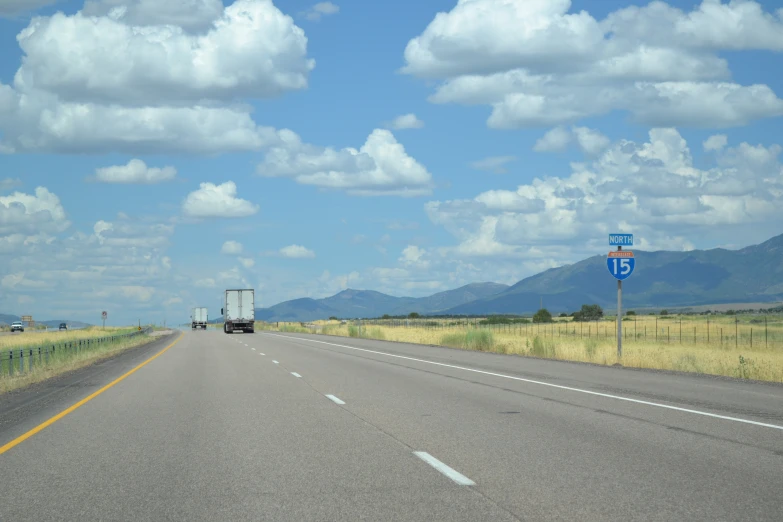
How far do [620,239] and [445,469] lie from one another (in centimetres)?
2043

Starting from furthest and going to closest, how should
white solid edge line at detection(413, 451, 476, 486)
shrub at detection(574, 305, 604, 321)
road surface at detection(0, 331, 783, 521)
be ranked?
shrub at detection(574, 305, 604, 321)
white solid edge line at detection(413, 451, 476, 486)
road surface at detection(0, 331, 783, 521)

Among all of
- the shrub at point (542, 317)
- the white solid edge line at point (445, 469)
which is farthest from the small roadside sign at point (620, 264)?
the shrub at point (542, 317)

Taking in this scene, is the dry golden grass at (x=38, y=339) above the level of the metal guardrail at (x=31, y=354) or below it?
below

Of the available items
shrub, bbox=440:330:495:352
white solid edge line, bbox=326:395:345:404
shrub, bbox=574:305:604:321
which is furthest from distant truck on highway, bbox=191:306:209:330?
white solid edge line, bbox=326:395:345:404

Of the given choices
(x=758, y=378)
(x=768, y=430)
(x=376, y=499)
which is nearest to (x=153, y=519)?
(x=376, y=499)

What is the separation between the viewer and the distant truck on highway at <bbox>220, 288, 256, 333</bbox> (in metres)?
76.8

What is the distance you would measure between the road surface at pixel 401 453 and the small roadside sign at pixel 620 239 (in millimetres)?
9767

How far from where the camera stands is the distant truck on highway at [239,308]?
252ft

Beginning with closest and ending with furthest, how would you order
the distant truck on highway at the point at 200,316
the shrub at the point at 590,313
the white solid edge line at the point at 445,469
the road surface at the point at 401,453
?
1. the road surface at the point at 401,453
2. the white solid edge line at the point at 445,469
3. the distant truck on highway at the point at 200,316
4. the shrub at the point at 590,313

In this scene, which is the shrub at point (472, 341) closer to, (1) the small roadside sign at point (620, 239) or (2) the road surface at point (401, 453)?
(1) the small roadside sign at point (620, 239)

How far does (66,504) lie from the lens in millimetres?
7250

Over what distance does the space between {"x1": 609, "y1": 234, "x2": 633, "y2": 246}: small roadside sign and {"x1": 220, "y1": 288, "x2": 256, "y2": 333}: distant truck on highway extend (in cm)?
5293

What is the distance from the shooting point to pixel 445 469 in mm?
8570

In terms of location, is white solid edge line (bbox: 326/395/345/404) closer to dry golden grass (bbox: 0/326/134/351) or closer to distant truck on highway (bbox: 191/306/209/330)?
dry golden grass (bbox: 0/326/134/351)
